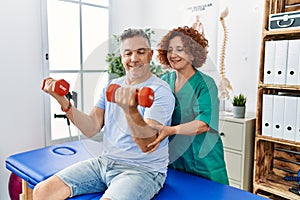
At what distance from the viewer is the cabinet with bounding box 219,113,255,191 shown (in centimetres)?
186

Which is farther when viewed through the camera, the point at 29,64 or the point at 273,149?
the point at 29,64

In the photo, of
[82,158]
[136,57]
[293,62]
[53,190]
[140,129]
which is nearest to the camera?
[140,129]

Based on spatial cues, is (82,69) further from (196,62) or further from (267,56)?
(267,56)

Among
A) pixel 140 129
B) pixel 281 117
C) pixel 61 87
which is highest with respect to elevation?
pixel 61 87

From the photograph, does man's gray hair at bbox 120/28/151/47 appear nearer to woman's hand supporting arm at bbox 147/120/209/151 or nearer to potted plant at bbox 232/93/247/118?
woman's hand supporting arm at bbox 147/120/209/151

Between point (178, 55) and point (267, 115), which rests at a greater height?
point (178, 55)

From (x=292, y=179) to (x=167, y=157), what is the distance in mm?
1164

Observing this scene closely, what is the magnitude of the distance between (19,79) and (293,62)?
77.4 inches

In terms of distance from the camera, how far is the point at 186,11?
2494mm

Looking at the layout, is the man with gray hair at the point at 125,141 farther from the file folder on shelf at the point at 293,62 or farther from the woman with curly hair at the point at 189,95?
the file folder on shelf at the point at 293,62

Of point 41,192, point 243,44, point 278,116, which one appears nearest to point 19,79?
point 41,192

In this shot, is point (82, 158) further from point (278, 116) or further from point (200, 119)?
point (278, 116)

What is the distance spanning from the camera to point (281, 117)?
1.69 m

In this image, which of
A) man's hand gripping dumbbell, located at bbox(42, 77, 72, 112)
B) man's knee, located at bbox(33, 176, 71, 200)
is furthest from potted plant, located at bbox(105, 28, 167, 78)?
man's knee, located at bbox(33, 176, 71, 200)
